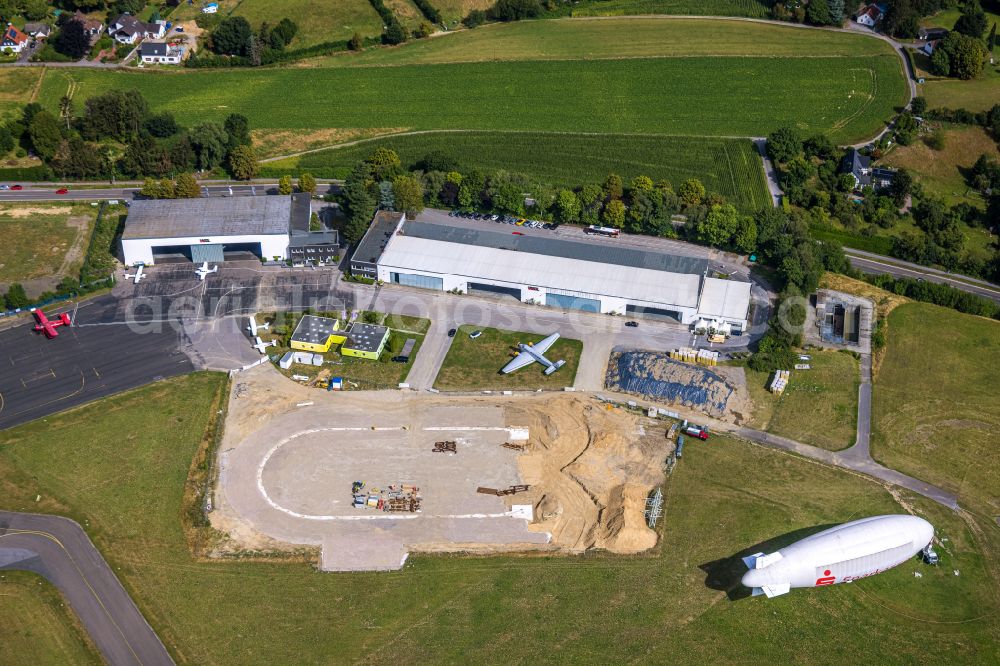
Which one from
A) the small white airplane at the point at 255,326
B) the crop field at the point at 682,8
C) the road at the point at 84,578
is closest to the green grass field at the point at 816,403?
the small white airplane at the point at 255,326

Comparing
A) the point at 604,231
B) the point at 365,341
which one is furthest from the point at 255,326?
the point at 604,231

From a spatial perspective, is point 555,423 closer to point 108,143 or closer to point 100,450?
point 100,450

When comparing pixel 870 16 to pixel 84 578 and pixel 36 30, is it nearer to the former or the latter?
pixel 36 30

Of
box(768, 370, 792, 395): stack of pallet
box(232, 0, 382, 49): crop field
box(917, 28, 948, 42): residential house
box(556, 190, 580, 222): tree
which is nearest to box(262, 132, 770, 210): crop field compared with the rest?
box(556, 190, 580, 222): tree

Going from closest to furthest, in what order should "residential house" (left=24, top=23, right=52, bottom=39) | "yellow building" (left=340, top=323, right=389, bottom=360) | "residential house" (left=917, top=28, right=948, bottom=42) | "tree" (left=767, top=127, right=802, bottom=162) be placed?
"yellow building" (left=340, top=323, right=389, bottom=360) < "tree" (left=767, top=127, right=802, bottom=162) < "residential house" (left=24, top=23, right=52, bottom=39) < "residential house" (left=917, top=28, right=948, bottom=42)

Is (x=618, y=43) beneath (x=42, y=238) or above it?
above

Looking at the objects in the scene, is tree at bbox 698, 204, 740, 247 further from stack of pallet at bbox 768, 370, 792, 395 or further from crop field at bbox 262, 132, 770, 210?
stack of pallet at bbox 768, 370, 792, 395
